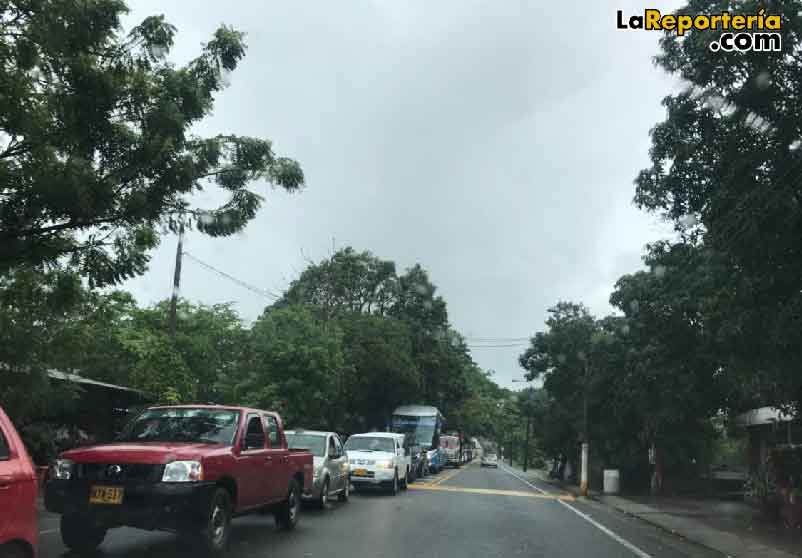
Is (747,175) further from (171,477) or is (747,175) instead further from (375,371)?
(375,371)

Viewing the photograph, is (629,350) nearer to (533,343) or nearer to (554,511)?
(554,511)

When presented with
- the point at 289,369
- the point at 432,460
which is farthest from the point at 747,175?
the point at 432,460

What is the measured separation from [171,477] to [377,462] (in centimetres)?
1349

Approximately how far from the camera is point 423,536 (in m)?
11.8

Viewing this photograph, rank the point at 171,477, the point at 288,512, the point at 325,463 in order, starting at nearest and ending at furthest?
the point at 171,477
the point at 288,512
the point at 325,463

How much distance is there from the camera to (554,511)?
1864cm

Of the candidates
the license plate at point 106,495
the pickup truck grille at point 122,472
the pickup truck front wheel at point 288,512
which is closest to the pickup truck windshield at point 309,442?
the pickup truck front wheel at point 288,512

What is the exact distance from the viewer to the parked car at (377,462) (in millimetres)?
20922

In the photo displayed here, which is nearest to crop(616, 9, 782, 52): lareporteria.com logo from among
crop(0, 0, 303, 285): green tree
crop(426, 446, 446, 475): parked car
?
crop(0, 0, 303, 285): green tree

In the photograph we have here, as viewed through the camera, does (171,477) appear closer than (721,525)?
Yes

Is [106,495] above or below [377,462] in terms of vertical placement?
below

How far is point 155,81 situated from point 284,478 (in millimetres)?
5963

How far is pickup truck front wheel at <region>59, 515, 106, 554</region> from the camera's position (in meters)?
8.66

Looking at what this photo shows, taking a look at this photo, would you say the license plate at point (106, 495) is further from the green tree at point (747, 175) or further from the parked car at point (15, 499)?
the green tree at point (747, 175)
